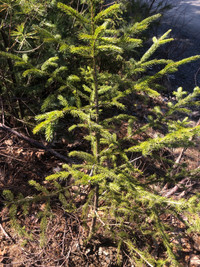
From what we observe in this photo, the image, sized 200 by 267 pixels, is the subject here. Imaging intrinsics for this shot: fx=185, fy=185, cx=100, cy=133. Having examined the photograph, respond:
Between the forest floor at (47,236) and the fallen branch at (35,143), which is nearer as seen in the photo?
the forest floor at (47,236)

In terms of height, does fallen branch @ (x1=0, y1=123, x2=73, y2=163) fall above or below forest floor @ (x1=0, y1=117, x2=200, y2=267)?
above

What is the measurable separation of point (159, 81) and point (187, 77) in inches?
76.0

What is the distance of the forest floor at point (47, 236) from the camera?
2.40 m

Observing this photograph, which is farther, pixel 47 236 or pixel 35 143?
pixel 35 143

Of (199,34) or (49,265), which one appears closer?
(49,265)

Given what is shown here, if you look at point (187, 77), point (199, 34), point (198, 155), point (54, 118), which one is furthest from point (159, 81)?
point (199, 34)

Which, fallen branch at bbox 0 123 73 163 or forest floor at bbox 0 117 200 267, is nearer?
forest floor at bbox 0 117 200 267

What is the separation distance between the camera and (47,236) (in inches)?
102

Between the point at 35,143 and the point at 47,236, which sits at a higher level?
the point at 35,143

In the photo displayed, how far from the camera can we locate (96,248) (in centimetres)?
271

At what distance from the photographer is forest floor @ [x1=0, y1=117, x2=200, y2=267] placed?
94.7 inches

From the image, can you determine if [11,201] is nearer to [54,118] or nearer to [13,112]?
[54,118]

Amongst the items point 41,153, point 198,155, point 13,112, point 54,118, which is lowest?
point 41,153

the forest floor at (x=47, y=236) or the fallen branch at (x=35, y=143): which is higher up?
the fallen branch at (x=35, y=143)
